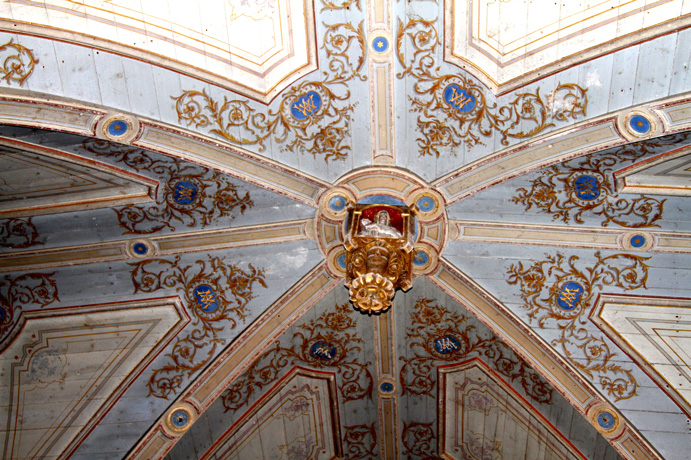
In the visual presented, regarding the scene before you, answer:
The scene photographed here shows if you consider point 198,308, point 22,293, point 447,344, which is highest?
point 22,293

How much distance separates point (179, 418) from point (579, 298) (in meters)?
4.69

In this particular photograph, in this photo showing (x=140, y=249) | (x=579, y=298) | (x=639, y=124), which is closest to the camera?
(x=639, y=124)

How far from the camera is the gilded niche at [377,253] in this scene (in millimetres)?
7242

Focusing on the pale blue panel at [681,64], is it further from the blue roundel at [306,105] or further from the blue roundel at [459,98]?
the blue roundel at [306,105]

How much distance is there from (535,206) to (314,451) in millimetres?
4293

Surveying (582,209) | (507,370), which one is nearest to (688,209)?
(582,209)

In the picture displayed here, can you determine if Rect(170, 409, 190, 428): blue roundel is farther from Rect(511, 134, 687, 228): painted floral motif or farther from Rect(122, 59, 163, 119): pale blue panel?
Rect(511, 134, 687, 228): painted floral motif

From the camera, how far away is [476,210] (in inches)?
315

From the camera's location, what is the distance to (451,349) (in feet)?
29.4

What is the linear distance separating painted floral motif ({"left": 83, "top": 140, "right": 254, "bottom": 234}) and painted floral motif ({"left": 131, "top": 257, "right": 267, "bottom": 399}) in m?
0.53

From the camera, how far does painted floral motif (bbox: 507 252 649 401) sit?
312 inches

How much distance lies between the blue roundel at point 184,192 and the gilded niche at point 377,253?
1.72 metres

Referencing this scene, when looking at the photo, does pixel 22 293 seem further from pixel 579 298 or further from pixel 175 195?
pixel 579 298

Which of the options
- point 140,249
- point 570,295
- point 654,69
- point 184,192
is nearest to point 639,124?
point 654,69
